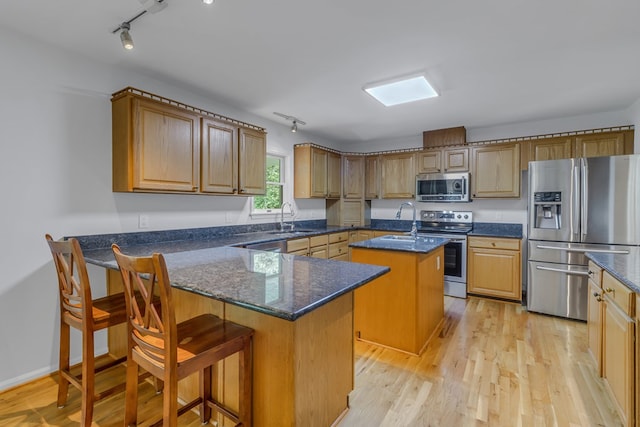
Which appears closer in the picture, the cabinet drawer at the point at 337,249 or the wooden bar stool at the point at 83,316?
the wooden bar stool at the point at 83,316

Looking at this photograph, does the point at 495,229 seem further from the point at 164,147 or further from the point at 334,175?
the point at 164,147

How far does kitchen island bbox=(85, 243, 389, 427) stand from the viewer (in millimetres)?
1288

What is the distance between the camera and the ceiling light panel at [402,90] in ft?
9.11

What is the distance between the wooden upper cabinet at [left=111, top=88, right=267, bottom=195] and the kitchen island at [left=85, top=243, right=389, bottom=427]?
3.04ft

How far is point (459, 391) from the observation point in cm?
205

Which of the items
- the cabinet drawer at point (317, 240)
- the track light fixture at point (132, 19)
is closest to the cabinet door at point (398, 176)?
the cabinet drawer at point (317, 240)

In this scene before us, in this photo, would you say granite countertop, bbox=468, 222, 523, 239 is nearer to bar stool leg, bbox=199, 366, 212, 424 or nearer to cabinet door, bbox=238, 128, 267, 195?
cabinet door, bbox=238, 128, 267, 195

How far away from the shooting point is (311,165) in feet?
14.8

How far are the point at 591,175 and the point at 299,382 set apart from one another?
11.9ft

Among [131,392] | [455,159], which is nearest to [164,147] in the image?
[131,392]

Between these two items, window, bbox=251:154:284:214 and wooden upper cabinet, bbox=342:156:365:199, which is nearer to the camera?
window, bbox=251:154:284:214

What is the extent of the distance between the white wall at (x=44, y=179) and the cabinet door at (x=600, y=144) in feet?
16.2

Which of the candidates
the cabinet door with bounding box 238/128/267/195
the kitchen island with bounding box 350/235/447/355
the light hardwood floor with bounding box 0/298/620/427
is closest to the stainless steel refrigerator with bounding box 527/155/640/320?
the light hardwood floor with bounding box 0/298/620/427

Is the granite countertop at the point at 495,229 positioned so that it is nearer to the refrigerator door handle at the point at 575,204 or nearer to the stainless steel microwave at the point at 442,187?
the stainless steel microwave at the point at 442,187
